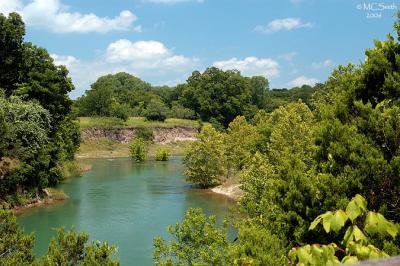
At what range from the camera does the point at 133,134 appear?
87.4 metres

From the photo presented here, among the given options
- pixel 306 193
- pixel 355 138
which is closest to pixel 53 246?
pixel 306 193

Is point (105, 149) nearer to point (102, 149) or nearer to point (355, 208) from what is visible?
point (102, 149)

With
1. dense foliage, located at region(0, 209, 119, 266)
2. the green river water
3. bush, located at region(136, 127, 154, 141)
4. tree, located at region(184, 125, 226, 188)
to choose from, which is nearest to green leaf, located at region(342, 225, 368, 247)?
dense foliage, located at region(0, 209, 119, 266)

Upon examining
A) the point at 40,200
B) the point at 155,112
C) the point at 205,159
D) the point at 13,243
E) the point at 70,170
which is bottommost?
the point at 40,200

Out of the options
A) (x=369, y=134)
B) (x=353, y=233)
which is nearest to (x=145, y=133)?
(x=369, y=134)

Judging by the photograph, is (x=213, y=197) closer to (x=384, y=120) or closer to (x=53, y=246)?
(x=53, y=246)

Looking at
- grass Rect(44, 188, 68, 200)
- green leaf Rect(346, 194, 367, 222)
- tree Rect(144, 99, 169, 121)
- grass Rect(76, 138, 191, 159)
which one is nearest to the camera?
green leaf Rect(346, 194, 367, 222)

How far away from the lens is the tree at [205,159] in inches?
1783

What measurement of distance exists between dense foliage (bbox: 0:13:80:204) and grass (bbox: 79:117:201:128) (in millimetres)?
43829

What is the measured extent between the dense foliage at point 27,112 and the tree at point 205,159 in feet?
41.4

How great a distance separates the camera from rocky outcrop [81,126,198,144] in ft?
272

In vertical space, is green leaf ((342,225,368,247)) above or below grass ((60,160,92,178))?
above

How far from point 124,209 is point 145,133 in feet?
179

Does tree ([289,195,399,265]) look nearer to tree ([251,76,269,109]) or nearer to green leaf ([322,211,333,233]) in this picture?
green leaf ([322,211,333,233])
